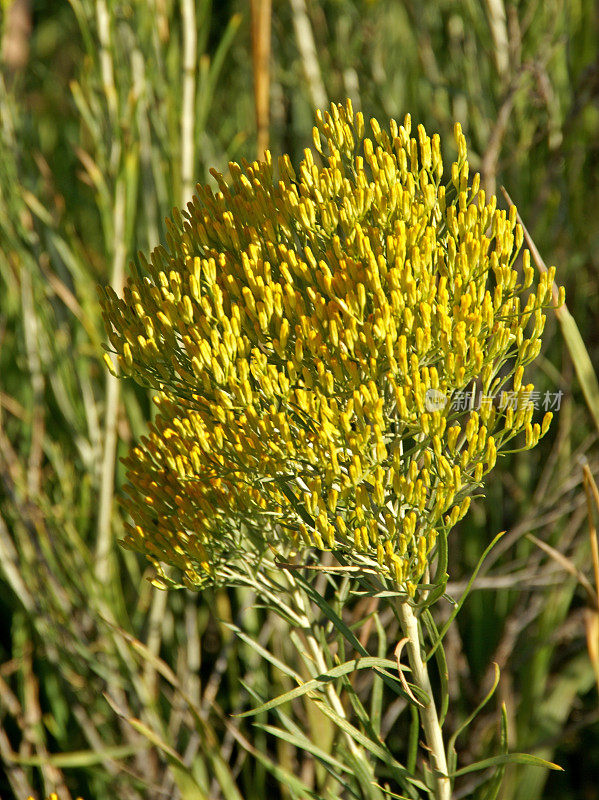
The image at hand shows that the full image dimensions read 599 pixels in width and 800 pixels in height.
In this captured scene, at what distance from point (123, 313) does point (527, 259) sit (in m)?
0.36

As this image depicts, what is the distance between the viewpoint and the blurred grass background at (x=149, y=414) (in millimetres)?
1258

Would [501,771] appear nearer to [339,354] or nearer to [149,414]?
[339,354]

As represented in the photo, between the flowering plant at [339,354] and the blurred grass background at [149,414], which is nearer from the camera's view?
the flowering plant at [339,354]

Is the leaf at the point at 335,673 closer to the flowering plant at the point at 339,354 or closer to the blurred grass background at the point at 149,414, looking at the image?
the flowering plant at the point at 339,354

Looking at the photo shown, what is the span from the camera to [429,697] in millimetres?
671

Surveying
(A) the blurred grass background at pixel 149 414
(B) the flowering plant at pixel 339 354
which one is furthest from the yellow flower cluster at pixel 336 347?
(A) the blurred grass background at pixel 149 414

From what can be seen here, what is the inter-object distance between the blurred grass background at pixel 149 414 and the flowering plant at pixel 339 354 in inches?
19.5

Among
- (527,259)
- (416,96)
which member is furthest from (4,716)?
(416,96)

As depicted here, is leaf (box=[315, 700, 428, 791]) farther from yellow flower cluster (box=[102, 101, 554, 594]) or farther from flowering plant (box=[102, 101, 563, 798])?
yellow flower cluster (box=[102, 101, 554, 594])

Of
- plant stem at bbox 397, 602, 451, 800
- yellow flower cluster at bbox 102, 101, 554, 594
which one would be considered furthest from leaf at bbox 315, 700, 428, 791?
yellow flower cluster at bbox 102, 101, 554, 594

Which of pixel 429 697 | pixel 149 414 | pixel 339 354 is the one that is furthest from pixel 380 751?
pixel 149 414

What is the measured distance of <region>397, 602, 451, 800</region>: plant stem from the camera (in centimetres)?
67

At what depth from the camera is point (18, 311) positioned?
1409mm

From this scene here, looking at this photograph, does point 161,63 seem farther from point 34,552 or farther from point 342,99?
point 34,552
